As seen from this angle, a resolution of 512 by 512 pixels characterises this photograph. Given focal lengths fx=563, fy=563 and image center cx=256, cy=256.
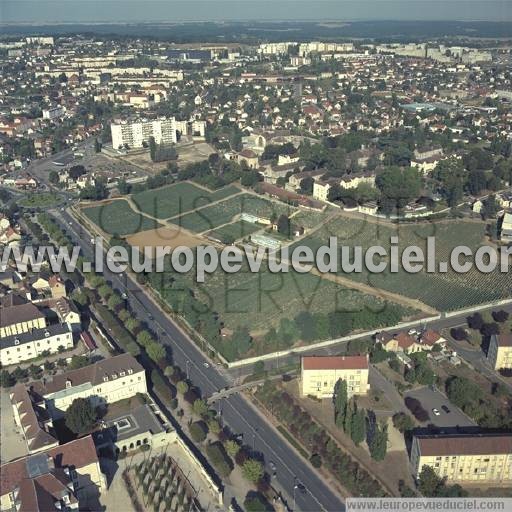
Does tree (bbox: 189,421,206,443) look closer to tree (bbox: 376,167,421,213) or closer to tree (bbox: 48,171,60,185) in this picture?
tree (bbox: 376,167,421,213)

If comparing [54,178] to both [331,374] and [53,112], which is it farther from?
[331,374]

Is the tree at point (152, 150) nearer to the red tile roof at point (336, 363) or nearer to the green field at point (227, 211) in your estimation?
the green field at point (227, 211)

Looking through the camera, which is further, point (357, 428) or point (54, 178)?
point (54, 178)

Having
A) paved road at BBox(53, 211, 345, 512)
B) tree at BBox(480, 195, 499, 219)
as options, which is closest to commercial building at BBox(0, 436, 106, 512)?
paved road at BBox(53, 211, 345, 512)

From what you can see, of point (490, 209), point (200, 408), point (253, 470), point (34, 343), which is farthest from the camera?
point (490, 209)

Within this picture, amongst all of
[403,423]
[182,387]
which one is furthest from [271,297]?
[403,423]
